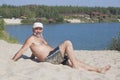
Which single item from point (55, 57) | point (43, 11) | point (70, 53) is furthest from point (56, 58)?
point (43, 11)

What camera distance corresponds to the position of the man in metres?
7.50

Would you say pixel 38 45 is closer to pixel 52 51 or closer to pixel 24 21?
pixel 52 51

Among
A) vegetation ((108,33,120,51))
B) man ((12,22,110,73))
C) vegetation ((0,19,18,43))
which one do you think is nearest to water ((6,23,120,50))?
vegetation ((108,33,120,51))

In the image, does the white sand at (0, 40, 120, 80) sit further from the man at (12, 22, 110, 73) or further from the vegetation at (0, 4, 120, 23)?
the vegetation at (0, 4, 120, 23)

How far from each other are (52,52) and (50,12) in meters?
81.9

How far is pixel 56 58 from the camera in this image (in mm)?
7672

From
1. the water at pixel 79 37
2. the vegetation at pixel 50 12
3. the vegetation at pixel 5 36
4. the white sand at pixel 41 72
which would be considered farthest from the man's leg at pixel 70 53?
the vegetation at pixel 50 12

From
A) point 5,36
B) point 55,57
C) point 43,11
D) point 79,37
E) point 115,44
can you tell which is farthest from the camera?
point 43,11

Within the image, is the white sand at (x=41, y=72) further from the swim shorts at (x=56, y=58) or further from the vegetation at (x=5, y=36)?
the vegetation at (x=5, y=36)

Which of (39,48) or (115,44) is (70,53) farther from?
(115,44)

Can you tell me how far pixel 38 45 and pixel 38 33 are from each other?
26 centimetres

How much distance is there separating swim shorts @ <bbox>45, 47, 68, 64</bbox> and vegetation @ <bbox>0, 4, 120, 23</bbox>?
7200cm

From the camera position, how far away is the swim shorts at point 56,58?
7525 mm

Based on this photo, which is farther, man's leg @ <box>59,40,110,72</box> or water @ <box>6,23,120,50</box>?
water @ <box>6,23,120,50</box>
